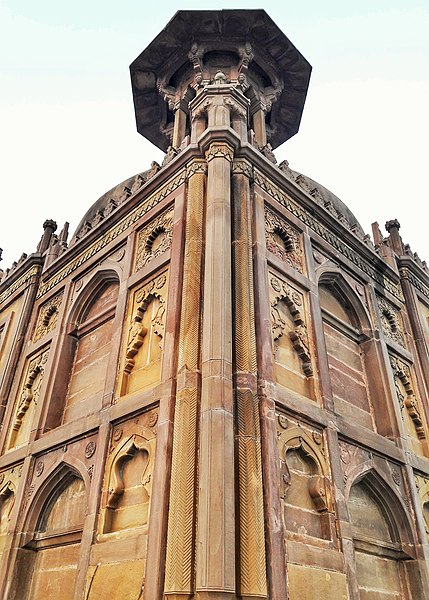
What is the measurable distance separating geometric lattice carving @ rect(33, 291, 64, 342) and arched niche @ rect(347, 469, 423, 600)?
697 cm

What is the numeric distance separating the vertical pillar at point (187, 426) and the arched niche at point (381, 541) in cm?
288

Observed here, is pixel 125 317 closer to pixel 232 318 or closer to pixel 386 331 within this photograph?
pixel 232 318

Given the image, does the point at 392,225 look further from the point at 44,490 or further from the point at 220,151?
the point at 44,490

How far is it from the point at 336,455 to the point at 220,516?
256 centimetres

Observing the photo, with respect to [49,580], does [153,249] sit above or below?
above

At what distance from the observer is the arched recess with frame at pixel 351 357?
8.27 meters

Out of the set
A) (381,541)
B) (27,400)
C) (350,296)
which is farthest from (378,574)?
(27,400)

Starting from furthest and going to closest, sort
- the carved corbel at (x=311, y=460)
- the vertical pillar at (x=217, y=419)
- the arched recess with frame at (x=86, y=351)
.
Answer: the arched recess with frame at (x=86, y=351) < the carved corbel at (x=311, y=460) < the vertical pillar at (x=217, y=419)

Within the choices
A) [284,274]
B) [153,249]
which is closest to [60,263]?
[153,249]

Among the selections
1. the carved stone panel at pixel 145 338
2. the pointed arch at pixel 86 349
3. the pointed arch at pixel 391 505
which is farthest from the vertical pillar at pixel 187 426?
the pointed arch at pixel 391 505

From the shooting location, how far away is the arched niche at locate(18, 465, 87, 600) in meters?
6.64

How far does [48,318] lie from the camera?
10.8m

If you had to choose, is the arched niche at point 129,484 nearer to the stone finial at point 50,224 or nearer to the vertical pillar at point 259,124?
the vertical pillar at point 259,124

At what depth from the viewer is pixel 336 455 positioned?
261 inches
